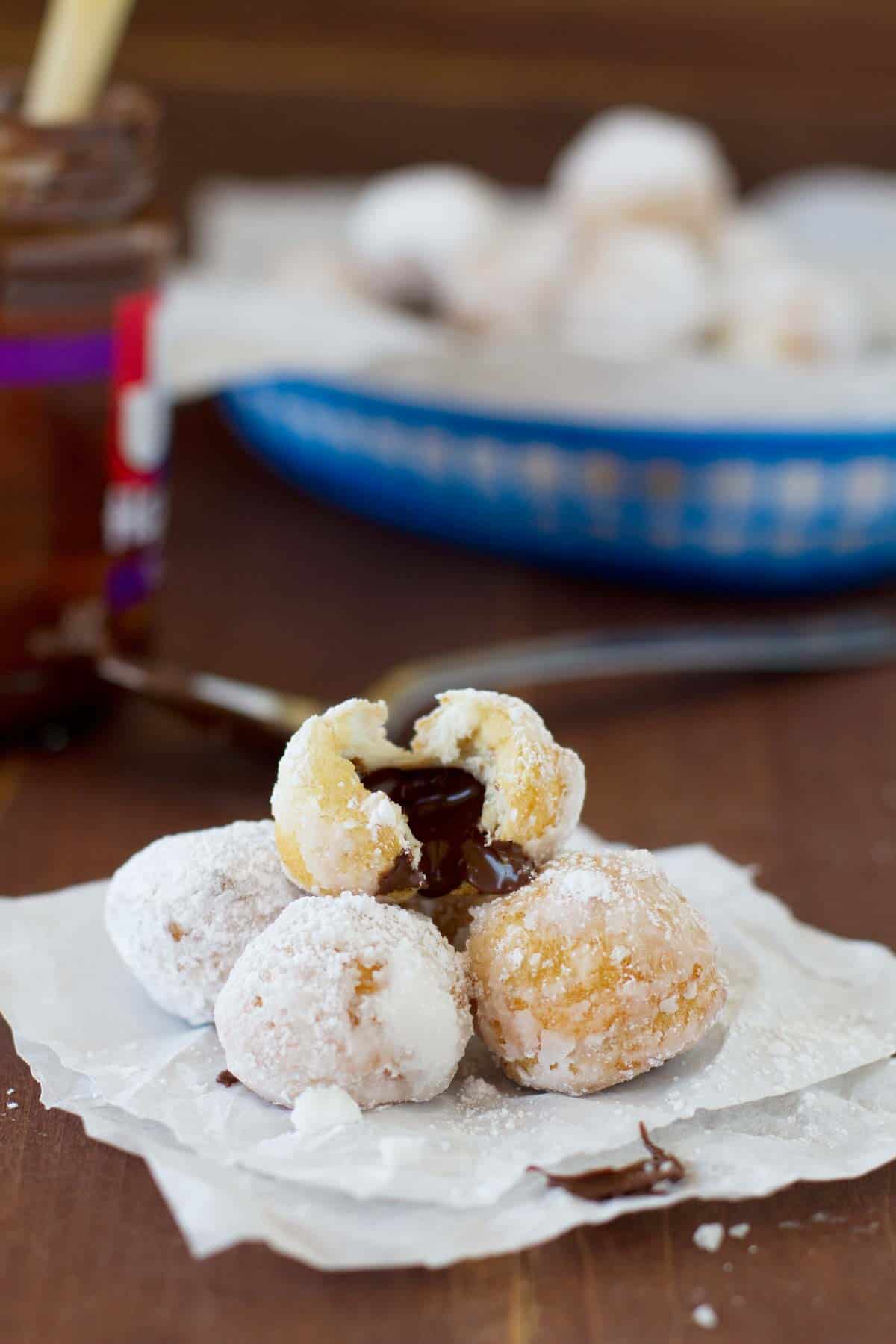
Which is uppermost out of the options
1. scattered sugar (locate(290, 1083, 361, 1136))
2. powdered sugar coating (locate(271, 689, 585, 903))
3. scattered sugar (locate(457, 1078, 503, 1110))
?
powdered sugar coating (locate(271, 689, 585, 903))

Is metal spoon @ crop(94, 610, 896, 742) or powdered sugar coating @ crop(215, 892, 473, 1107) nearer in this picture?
powdered sugar coating @ crop(215, 892, 473, 1107)

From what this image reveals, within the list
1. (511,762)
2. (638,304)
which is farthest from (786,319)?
(511,762)

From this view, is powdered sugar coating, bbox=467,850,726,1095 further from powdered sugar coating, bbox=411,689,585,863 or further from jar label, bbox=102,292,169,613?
jar label, bbox=102,292,169,613

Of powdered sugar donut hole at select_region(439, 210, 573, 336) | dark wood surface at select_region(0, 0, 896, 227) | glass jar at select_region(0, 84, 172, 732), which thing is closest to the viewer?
glass jar at select_region(0, 84, 172, 732)

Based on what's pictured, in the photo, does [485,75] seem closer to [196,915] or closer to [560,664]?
[560,664]

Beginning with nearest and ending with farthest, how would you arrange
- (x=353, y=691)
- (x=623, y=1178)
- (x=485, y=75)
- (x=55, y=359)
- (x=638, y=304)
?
(x=623, y=1178)
(x=55, y=359)
(x=353, y=691)
(x=638, y=304)
(x=485, y=75)

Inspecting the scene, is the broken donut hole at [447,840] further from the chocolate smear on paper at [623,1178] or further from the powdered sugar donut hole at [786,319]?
the powdered sugar donut hole at [786,319]

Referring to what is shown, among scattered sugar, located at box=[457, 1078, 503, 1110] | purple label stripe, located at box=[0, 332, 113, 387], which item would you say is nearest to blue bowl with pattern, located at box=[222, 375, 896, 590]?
purple label stripe, located at box=[0, 332, 113, 387]
